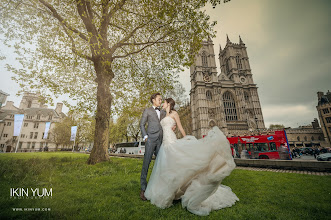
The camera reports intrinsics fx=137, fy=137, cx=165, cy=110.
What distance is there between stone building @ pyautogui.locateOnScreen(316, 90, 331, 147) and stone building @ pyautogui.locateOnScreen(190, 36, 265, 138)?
Answer: 20.7 metres

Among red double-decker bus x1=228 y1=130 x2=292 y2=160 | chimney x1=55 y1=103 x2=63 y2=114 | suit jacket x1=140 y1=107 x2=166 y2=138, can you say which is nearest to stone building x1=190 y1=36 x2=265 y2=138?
red double-decker bus x1=228 y1=130 x2=292 y2=160

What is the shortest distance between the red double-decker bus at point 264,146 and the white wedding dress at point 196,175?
1778cm

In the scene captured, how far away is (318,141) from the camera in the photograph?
1921 inches

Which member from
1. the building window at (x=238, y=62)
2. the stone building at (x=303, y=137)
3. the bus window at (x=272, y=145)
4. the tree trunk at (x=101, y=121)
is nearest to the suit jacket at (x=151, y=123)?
the tree trunk at (x=101, y=121)

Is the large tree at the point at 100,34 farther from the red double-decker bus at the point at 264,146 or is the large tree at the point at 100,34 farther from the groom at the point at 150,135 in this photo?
the red double-decker bus at the point at 264,146

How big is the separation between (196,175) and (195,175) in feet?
0.07

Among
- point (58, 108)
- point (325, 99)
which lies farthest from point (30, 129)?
point (325, 99)

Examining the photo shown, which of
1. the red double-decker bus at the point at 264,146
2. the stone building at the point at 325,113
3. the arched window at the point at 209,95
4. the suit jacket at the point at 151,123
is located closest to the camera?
the suit jacket at the point at 151,123

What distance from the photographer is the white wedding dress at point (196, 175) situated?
2539 mm

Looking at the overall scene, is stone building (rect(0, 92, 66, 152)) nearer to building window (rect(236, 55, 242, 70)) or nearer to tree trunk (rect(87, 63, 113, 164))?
tree trunk (rect(87, 63, 113, 164))

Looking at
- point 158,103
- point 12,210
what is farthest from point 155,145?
point 12,210

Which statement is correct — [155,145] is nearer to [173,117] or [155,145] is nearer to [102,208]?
[173,117]

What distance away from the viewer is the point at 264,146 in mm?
17359

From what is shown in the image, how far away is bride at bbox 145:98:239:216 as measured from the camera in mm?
2539
